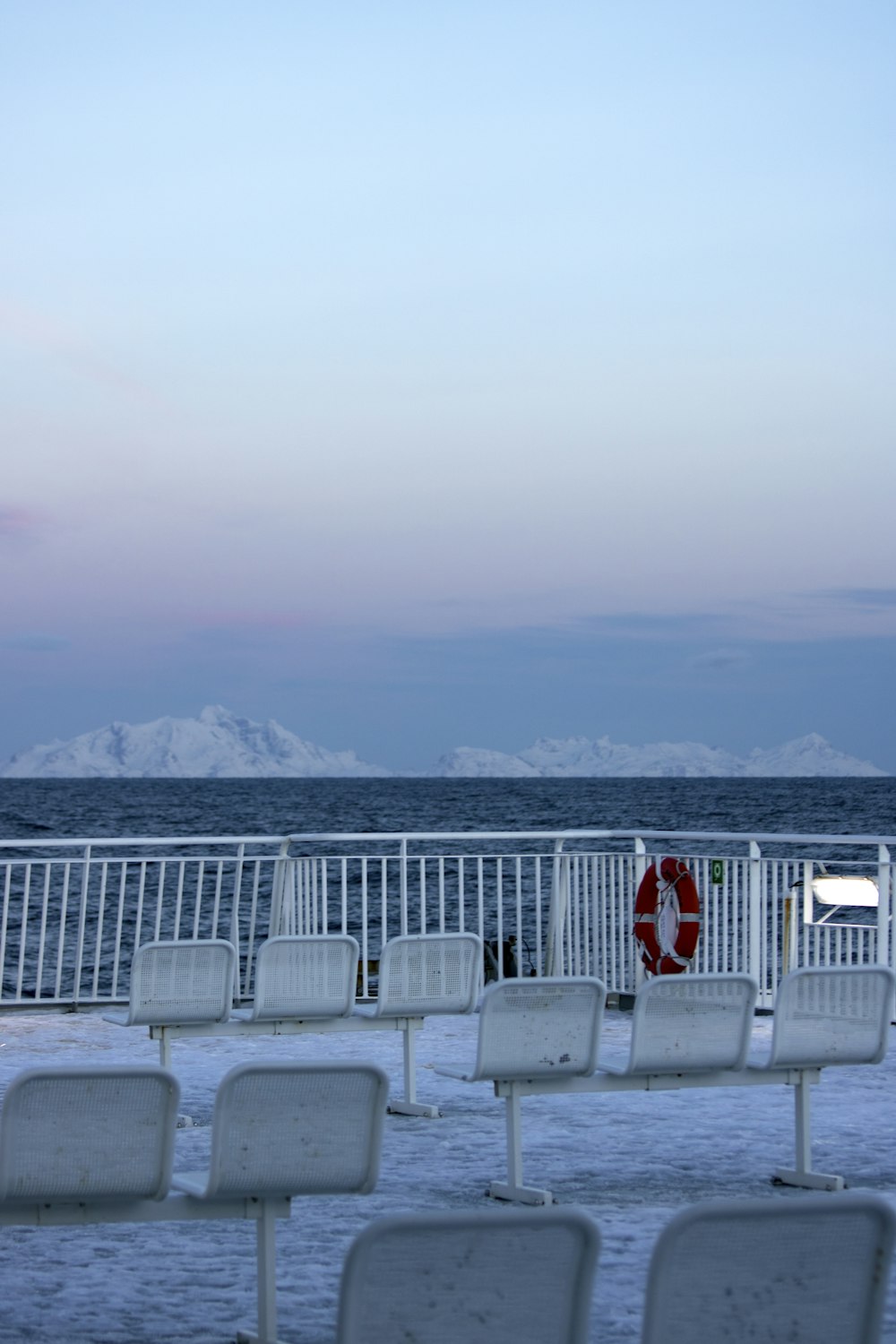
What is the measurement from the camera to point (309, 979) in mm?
6672

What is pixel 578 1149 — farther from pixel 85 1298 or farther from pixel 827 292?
pixel 827 292

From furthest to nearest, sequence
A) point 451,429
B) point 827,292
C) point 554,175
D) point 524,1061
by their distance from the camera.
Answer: point 451,429
point 827,292
point 554,175
point 524,1061

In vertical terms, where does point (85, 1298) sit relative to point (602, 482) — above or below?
below

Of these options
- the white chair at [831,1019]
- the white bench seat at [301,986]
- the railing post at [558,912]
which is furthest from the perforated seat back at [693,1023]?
the railing post at [558,912]

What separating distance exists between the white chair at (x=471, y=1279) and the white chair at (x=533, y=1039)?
287cm

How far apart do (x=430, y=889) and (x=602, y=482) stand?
50.7 ft

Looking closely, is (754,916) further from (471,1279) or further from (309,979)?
(471,1279)

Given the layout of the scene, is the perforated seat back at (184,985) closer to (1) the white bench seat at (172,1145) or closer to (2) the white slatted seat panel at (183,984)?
(2) the white slatted seat panel at (183,984)

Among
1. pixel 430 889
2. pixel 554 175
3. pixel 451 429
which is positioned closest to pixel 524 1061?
pixel 554 175

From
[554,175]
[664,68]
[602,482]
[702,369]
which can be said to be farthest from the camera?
[602,482]

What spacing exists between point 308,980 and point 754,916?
157 inches

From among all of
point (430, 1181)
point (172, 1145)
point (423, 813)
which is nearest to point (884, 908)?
point (430, 1181)

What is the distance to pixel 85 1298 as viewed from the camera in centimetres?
453

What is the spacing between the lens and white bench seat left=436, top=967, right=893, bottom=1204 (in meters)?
5.53
